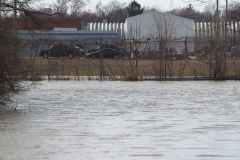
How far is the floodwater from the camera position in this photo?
11.3 m

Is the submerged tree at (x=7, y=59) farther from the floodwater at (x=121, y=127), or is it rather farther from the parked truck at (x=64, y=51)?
the parked truck at (x=64, y=51)

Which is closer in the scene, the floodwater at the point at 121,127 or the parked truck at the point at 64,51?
the floodwater at the point at 121,127

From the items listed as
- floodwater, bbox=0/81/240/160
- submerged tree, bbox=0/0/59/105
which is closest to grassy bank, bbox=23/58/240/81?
floodwater, bbox=0/81/240/160

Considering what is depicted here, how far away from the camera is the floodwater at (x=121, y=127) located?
1130cm

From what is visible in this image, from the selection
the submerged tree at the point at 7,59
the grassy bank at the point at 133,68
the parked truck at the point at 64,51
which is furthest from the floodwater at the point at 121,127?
the parked truck at the point at 64,51

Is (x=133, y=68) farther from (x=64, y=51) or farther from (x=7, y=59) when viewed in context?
(x=7, y=59)

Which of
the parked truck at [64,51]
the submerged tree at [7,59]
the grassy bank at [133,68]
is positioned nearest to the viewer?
the submerged tree at [7,59]

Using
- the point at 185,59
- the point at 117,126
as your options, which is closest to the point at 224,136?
the point at 117,126

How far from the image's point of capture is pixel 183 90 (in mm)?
27328

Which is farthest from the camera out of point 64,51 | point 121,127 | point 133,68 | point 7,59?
point 64,51

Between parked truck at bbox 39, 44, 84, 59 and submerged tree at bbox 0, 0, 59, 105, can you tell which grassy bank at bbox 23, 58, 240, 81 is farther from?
submerged tree at bbox 0, 0, 59, 105

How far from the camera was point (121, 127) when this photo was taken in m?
14.7

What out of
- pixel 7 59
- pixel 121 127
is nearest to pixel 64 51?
pixel 7 59

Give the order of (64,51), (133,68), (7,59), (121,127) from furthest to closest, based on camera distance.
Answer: (64,51) < (133,68) < (7,59) < (121,127)
